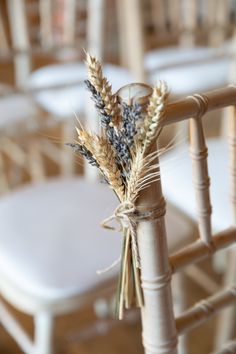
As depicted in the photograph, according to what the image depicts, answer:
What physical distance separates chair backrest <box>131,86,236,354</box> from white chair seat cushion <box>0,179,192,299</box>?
1.05 ft

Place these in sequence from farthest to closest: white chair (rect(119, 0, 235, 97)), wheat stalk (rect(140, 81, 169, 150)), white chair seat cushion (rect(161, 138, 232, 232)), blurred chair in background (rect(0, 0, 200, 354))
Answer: white chair (rect(119, 0, 235, 97)) < white chair seat cushion (rect(161, 138, 232, 232)) < blurred chair in background (rect(0, 0, 200, 354)) < wheat stalk (rect(140, 81, 169, 150))

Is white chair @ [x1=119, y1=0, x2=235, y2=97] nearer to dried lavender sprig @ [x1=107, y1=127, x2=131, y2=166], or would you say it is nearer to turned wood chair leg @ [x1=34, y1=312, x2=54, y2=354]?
turned wood chair leg @ [x1=34, y1=312, x2=54, y2=354]

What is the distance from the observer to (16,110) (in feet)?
5.34

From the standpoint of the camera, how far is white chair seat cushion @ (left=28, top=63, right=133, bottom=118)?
1643 mm

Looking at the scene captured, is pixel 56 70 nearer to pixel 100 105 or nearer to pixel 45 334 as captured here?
pixel 45 334

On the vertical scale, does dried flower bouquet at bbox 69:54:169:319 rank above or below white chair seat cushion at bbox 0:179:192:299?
above

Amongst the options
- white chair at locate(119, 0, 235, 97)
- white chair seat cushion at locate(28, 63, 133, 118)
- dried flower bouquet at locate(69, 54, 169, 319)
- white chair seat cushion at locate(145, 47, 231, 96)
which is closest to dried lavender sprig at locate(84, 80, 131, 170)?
dried flower bouquet at locate(69, 54, 169, 319)

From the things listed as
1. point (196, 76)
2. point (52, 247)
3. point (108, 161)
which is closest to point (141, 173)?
point (108, 161)

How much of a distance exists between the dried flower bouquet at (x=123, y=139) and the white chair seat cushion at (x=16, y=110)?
44.9 inches

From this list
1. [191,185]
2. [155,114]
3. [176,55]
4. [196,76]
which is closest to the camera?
[155,114]

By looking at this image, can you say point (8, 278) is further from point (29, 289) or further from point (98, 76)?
point (98, 76)

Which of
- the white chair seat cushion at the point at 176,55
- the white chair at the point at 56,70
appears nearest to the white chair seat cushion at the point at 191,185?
the white chair at the point at 56,70

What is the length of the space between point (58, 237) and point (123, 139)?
0.55m

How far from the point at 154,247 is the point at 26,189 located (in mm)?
651
